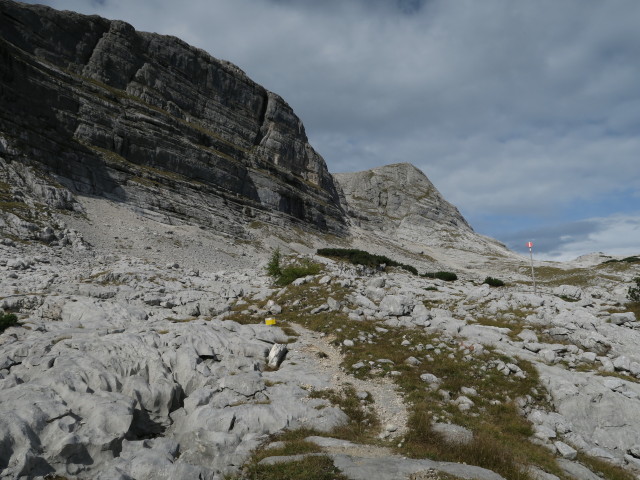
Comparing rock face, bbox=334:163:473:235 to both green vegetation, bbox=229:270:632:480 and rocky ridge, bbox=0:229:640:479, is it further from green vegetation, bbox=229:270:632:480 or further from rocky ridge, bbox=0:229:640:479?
green vegetation, bbox=229:270:632:480

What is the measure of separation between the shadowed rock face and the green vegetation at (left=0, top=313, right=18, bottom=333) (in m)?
48.4

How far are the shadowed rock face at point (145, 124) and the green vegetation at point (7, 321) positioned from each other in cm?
4844

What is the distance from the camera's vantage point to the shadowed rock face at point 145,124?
198ft

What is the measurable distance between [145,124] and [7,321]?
73.1m

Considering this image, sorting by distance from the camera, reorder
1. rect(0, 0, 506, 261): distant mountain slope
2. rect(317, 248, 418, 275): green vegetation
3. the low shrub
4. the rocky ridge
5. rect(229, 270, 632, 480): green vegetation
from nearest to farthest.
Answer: the rocky ridge < rect(229, 270, 632, 480): green vegetation < the low shrub < rect(317, 248, 418, 275): green vegetation < rect(0, 0, 506, 261): distant mountain slope

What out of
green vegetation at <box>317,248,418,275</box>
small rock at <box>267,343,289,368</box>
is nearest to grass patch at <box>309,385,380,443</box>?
small rock at <box>267,343,289,368</box>

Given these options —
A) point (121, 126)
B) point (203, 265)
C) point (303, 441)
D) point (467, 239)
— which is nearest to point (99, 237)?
point (203, 265)

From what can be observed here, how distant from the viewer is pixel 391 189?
656 ft

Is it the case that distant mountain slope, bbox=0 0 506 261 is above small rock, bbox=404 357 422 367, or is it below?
above

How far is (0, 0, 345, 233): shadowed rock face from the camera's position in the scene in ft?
198

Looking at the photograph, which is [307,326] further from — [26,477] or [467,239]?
[467,239]

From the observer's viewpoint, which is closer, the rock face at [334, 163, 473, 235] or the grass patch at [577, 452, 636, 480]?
the grass patch at [577, 452, 636, 480]

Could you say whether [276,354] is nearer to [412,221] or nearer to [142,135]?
[142,135]

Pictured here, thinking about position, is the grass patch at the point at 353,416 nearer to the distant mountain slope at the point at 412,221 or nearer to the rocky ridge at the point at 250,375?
the rocky ridge at the point at 250,375
